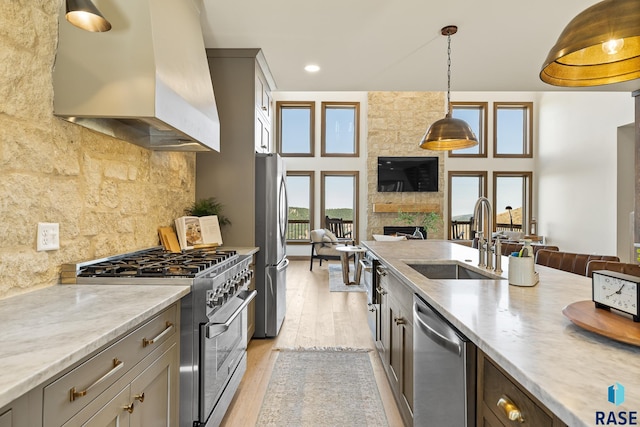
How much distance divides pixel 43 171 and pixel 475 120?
948 cm

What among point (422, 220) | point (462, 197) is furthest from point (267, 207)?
point (462, 197)

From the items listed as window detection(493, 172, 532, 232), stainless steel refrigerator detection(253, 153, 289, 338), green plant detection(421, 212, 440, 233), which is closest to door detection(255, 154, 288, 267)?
stainless steel refrigerator detection(253, 153, 289, 338)

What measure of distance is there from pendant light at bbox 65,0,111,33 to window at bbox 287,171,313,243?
24.9ft

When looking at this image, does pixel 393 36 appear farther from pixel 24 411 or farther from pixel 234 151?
pixel 24 411

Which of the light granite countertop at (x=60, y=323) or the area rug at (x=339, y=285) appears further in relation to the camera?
the area rug at (x=339, y=285)

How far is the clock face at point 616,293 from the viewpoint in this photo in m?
0.93

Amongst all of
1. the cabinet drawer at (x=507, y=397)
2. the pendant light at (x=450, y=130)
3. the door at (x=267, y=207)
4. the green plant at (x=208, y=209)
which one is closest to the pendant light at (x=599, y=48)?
the cabinet drawer at (x=507, y=397)

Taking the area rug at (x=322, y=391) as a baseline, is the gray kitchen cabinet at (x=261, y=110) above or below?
above

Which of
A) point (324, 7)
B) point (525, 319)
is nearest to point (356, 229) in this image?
point (324, 7)

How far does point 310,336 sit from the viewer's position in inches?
136

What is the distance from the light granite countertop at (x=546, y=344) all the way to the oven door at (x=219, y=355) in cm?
100

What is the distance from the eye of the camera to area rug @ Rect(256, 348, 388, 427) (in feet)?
6.88

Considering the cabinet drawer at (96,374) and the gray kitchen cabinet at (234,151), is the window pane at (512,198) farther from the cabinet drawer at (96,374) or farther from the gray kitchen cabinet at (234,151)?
the cabinet drawer at (96,374)

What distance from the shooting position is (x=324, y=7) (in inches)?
103
